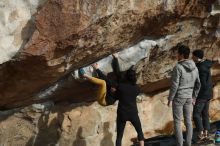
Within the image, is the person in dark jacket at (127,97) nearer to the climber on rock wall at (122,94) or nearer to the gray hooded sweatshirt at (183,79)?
the climber on rock wall at (122,94)

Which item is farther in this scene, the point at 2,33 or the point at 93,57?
the point at 93,57

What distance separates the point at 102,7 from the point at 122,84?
4.97 feet

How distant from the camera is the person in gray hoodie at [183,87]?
31.8 ft

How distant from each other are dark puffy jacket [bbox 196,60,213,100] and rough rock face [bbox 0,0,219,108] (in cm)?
91

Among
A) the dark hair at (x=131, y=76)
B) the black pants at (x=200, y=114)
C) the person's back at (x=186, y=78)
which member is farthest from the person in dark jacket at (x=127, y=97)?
the black pants at (x=200, y=114)

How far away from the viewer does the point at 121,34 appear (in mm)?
10039

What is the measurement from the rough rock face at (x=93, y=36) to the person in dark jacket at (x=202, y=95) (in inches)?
32.7

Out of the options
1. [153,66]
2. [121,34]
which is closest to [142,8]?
[121,34]

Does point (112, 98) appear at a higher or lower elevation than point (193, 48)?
lower

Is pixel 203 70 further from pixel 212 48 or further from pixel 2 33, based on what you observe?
pixel 2 33

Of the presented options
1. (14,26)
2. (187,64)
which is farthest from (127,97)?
(14,26)

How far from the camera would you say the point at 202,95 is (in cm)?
1070

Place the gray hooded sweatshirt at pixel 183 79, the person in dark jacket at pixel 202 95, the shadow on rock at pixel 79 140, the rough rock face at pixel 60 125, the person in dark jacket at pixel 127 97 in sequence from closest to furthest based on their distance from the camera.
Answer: the gray hooded sweatshirt at pixel 183 79 < the person in dark jacket at pixel 127 97 < the person in dark jacket at pixel 202 95 < the rough rock face at pixel 60 125 < the shadow on rock at pixel 79 140

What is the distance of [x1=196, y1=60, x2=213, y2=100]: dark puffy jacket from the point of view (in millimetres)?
10492
